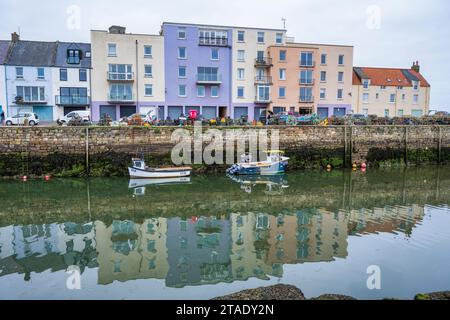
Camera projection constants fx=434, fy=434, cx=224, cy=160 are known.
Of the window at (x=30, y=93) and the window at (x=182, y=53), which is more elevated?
the window at (x=182, y=53)

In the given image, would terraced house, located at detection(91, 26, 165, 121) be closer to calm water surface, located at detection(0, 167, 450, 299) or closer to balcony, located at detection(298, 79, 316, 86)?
balcony, located at detection(298, 79, 316, 86)

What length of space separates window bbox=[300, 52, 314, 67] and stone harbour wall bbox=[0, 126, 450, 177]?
50.4ft

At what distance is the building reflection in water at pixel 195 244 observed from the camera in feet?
33.6

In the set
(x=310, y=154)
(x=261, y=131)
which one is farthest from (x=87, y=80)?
(x=310, y=154)

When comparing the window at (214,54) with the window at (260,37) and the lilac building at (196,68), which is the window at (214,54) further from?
the window at (260,37)

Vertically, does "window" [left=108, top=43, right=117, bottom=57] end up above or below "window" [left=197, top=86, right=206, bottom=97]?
above

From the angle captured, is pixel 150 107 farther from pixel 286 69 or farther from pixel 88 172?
pixel 88 172

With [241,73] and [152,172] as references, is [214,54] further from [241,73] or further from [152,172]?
[152,172]

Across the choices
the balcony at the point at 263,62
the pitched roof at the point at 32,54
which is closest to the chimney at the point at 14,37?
the pitched roof at the point at 32,54

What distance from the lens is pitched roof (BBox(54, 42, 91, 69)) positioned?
131 feet

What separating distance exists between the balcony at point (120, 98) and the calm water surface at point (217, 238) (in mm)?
17888

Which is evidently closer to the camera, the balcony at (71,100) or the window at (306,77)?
the balcony at (71,100)
